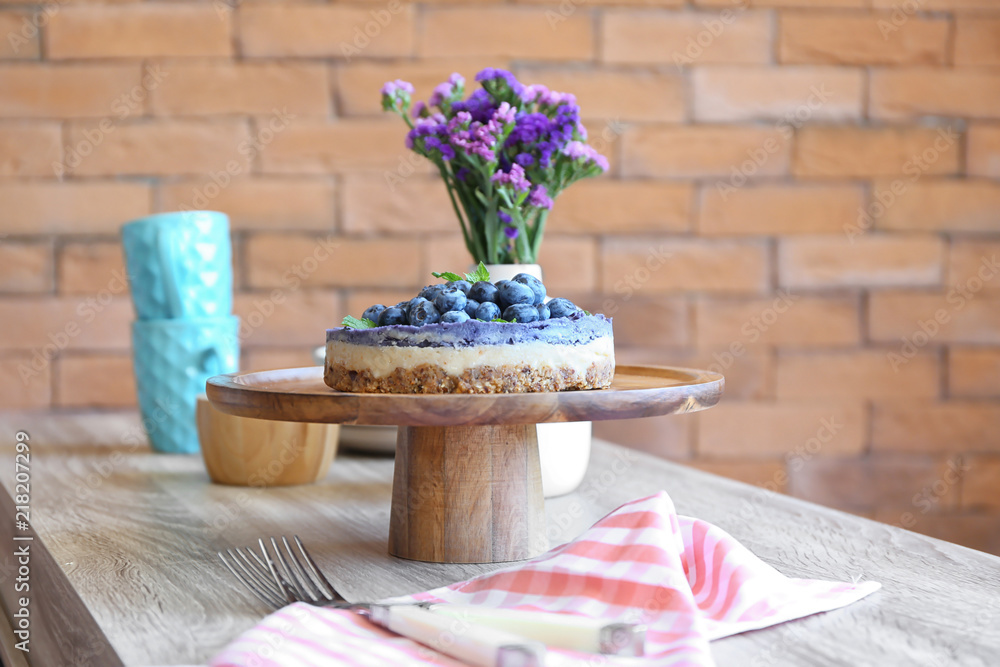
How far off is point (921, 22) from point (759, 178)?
44 cm

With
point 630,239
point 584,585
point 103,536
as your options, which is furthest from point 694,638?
point 630,239

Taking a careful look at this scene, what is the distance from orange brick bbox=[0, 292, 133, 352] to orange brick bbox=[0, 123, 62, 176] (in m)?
0.24

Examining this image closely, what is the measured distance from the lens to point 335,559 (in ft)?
2.39

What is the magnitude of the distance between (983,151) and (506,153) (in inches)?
50.1

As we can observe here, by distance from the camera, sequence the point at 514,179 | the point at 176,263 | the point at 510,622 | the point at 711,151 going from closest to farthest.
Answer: the point at 510,622 → the point at 514,179 → the point at 176,263 → the point at 711,151

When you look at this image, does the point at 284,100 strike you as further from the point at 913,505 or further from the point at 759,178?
the point at 913,505

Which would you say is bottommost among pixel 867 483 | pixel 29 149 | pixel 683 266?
pixel 867 483

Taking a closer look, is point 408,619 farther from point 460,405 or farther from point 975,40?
point 975,40

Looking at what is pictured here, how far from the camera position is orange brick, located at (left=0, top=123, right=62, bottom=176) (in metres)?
1.71

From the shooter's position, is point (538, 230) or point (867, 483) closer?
point (538, 230)

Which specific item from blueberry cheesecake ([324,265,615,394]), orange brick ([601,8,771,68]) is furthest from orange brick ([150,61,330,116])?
blueberry cheesecake ([324,265,615,394])

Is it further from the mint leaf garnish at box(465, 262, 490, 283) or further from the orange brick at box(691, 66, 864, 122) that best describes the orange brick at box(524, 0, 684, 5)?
the mint leaf garnish at box(465, 262, 490, 283)

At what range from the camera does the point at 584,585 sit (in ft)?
1.87

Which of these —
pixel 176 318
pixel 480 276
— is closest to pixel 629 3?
pixel 176 318
